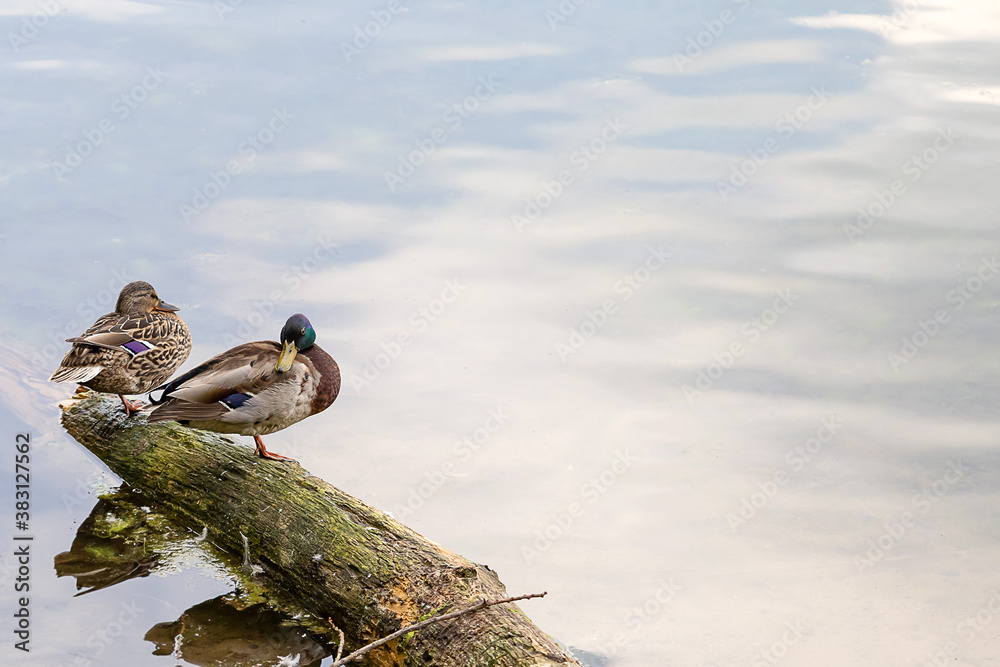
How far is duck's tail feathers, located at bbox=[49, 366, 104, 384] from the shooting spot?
5.49 m

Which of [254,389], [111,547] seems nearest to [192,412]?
[254,389]

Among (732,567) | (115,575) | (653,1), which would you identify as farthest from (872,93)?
(115,575)

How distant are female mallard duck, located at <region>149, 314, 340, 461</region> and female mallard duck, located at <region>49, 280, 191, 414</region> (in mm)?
667

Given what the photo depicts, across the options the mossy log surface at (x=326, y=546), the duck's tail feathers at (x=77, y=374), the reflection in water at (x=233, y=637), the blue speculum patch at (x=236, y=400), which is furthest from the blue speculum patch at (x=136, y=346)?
the reflection in water at (x=233, y=637)

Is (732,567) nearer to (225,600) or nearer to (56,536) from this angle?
(225,600)

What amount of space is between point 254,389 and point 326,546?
88 cm

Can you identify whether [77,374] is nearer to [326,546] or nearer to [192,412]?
[192,412]

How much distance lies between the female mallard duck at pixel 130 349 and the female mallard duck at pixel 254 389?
0.67m

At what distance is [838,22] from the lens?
13.3m

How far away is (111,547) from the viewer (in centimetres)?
549

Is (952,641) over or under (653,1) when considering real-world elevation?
under

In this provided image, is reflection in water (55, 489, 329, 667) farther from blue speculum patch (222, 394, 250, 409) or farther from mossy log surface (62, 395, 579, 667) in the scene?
blue speculum patch (222, 394, 250, 409)

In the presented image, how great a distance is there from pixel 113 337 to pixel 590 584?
3056mm

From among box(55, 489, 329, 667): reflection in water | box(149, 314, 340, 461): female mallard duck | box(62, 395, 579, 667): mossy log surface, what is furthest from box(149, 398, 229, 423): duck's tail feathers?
box(55, 489, 329, 667): reflection in water
